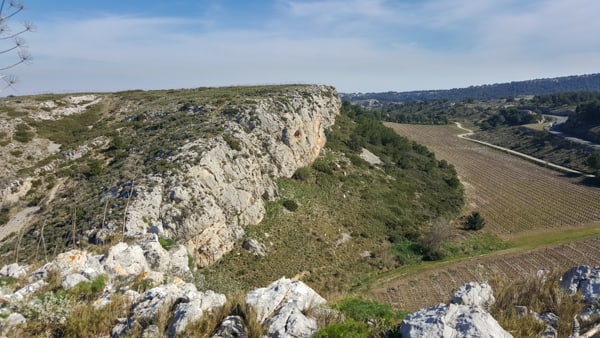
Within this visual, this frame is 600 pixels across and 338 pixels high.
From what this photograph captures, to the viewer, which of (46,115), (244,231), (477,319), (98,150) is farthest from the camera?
(46,115)

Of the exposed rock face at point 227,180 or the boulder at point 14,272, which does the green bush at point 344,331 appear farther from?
the exposed rock face at point 227,180

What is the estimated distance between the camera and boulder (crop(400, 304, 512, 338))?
20.7 feet

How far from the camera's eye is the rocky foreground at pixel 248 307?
6684mm

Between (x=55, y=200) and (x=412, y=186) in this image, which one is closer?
(x=55, y=200)

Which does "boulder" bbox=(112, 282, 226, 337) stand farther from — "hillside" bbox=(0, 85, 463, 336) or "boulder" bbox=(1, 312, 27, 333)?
"boulder" bbox=(1, 312, 27, 333)

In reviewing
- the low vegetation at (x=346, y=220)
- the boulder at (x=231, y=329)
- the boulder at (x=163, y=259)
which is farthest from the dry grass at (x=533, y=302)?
the low vegetation at (x=346, y=220)

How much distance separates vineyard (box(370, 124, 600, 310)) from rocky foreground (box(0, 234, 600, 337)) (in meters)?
2.76

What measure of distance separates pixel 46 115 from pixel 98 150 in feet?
53.3

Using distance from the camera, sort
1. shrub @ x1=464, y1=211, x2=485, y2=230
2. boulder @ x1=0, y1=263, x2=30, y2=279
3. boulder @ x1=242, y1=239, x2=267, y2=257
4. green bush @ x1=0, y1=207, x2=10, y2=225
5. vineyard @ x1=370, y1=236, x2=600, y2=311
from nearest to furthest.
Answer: boulder @ x1=0, y1=263, x2=30, y2=279
green bush @ x1=0, y1=207, x2=10, y2=225
vineyard @ x1=370, y1=236, x2=600, y2=311
boulder @ x1=242, y1=239, x2=267, y2=257
shrub @ x1=464, y1=211, x2=485, y2=230

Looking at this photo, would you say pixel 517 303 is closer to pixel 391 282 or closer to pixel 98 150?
pixel 391 282

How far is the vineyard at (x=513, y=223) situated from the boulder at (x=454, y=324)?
380 cm

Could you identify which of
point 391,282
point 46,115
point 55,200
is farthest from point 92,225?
point 46,115

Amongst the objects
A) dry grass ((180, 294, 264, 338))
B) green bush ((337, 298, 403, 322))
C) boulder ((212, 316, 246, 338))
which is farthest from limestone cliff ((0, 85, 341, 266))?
green bush ((337, 298, 403, 322))

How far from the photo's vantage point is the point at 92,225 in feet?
74.1
